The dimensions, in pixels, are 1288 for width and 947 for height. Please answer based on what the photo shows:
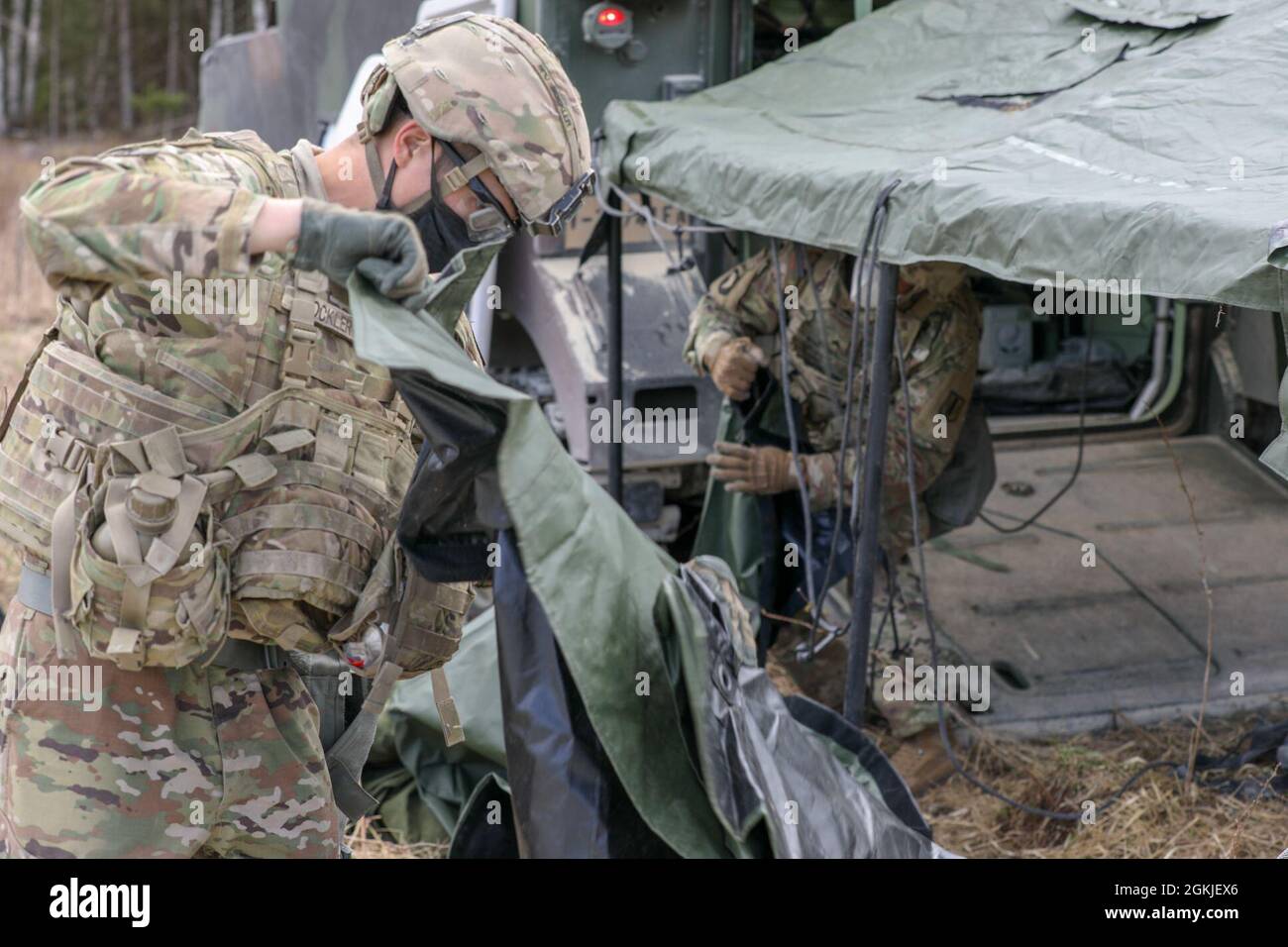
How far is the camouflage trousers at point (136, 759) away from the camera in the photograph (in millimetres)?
2455

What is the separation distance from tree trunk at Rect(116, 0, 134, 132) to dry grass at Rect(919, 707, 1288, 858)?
19.5 m

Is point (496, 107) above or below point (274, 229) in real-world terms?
above

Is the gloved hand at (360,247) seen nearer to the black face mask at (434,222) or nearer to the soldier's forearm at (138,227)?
the soldier's forearm at (138,227)

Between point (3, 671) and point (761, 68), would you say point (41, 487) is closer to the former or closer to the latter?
point (3, 671)

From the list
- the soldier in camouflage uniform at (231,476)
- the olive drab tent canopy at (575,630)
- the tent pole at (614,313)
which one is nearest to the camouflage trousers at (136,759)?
the soldier in camouflage uniform at (231,476)

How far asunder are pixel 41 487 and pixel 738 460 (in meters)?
2.47

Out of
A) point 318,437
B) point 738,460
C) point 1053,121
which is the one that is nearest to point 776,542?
point 738,460

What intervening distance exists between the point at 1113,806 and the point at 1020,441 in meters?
2.44

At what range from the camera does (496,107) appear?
2543 mm

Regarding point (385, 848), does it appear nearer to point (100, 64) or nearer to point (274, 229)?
point (274, 229)

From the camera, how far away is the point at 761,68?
4820 mm

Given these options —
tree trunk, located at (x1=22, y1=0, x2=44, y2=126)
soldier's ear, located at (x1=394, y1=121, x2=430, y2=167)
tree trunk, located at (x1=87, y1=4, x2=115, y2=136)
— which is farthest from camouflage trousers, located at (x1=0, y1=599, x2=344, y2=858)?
tree trunk, located at (x1=87, y1=4, x2=115, y2=136)

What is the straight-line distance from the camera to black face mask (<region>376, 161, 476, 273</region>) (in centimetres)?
257

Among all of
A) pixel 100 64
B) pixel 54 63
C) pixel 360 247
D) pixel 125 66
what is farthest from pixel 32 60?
pixel 360 247
